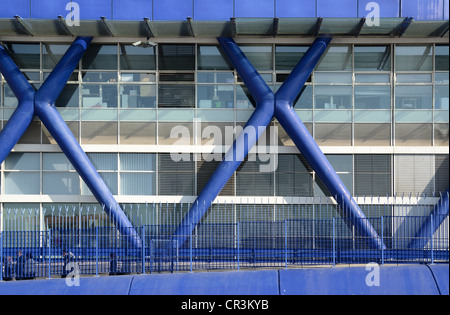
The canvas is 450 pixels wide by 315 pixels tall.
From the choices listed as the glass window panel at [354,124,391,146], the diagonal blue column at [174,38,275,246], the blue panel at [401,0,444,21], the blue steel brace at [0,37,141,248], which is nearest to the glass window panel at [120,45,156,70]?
the blue steel brace at [0,37,141,248]

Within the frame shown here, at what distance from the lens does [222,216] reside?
16.1m

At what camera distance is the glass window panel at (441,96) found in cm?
1614

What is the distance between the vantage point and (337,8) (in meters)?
14.9

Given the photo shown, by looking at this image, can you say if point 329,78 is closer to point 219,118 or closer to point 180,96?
point 219,118

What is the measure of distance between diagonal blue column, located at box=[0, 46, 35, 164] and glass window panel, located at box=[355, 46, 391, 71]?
10254 mm

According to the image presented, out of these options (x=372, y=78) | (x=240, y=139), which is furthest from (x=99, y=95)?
(x=372, y=78)

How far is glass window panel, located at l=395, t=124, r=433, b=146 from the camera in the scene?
16125mm

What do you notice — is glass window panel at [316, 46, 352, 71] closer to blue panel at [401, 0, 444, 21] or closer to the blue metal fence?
blue panel at [401, 0, 444, 21]

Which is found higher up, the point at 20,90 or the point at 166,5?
the point at 166,5

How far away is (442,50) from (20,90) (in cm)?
1322

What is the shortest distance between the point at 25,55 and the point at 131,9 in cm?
393
